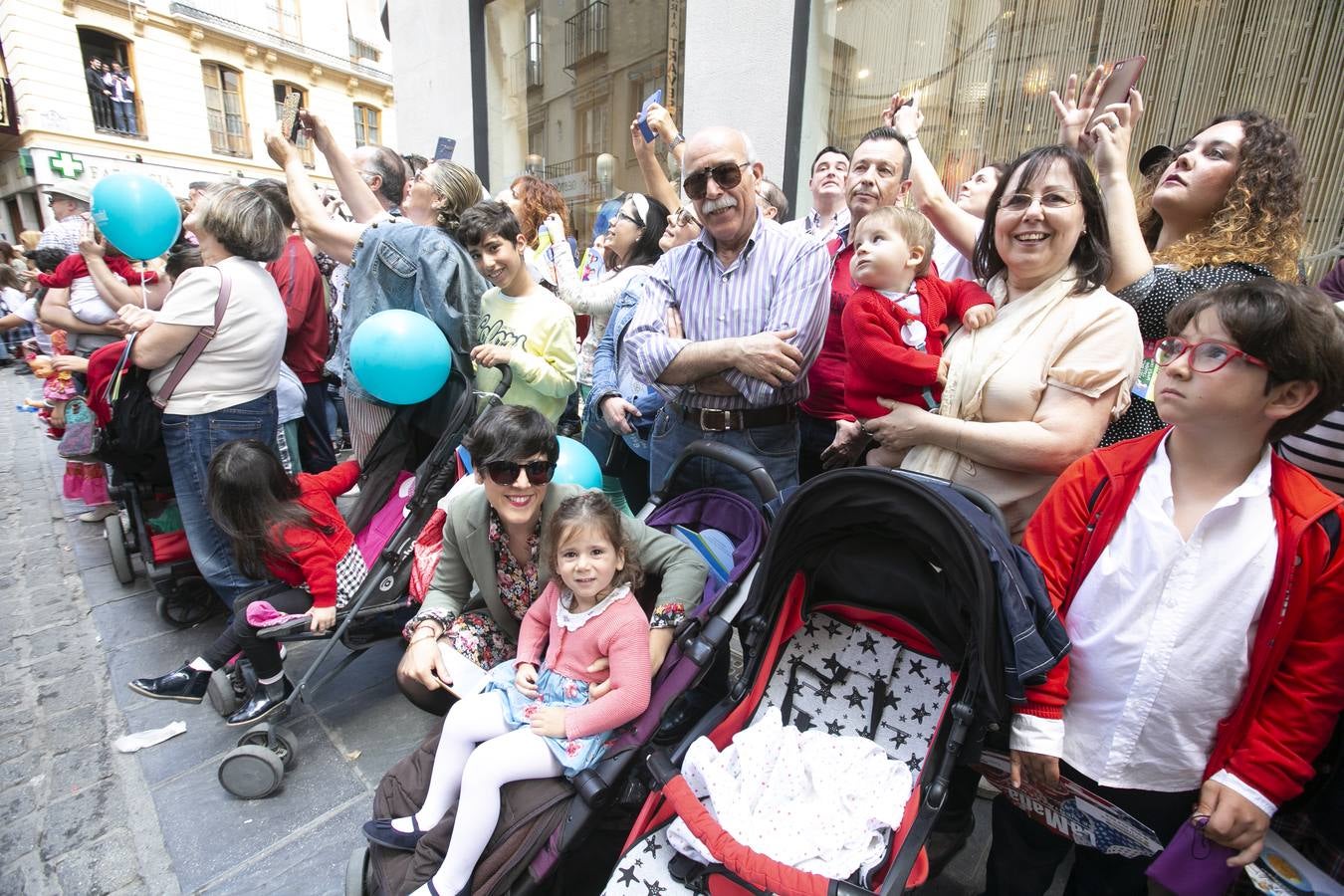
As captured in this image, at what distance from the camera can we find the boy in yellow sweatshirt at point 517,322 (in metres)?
3.03

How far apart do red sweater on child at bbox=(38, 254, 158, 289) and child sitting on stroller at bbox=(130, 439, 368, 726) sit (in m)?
3.34

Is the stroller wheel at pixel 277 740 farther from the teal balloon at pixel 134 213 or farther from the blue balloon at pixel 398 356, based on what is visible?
the teal balloon at pixel 134 213

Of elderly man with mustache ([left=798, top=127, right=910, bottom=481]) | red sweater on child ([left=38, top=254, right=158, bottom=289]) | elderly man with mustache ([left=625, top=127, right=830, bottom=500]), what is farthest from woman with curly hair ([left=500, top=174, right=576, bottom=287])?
red sweater on child ([left=38, top=254, right=158, bottom=289])

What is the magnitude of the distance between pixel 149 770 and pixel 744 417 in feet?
9.15

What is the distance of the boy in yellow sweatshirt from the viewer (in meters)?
3.03

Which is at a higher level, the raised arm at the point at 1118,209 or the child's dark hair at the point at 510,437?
the raised arm at the point at 1118,209

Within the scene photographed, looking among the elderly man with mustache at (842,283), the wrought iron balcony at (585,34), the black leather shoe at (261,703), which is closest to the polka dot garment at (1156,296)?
the elderly man with mustache at (842,283)

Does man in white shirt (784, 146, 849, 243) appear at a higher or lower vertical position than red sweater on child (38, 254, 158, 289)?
higher

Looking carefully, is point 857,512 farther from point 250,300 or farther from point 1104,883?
point 250,300

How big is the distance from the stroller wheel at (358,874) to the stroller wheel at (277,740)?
750 millimetres

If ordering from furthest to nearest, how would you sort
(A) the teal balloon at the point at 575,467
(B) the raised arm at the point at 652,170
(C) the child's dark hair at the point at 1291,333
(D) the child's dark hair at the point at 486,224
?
(B) the raised arm at the point at 652,170 → (D) the child's dark hair at the point at 486,224 → (A) the teal balloon at the point at 575,467 → (C) the child's dark hair at the point at 1291,333

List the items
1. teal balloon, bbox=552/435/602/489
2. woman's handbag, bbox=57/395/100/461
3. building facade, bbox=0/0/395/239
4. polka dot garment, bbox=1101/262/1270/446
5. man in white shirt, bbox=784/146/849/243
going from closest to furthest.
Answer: polka dot garment, bbox=1101/262/1270/446 → teal balloon, bbox=552/435/602/489 → man in white shirt, bbox=784/146/849/243 → woman's handbag, bbox=57/395/100/461 → building facade, bbox=0/0/395/239

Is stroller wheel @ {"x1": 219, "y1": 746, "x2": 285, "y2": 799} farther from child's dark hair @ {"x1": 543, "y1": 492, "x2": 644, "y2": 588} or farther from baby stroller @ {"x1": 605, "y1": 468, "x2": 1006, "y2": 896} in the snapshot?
baby stroller @ {"x1": 605, "y1": 468, "x2": 1006, "y2": 896}

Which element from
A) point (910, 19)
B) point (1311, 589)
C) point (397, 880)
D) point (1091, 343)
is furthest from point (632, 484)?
point (910, 19)
